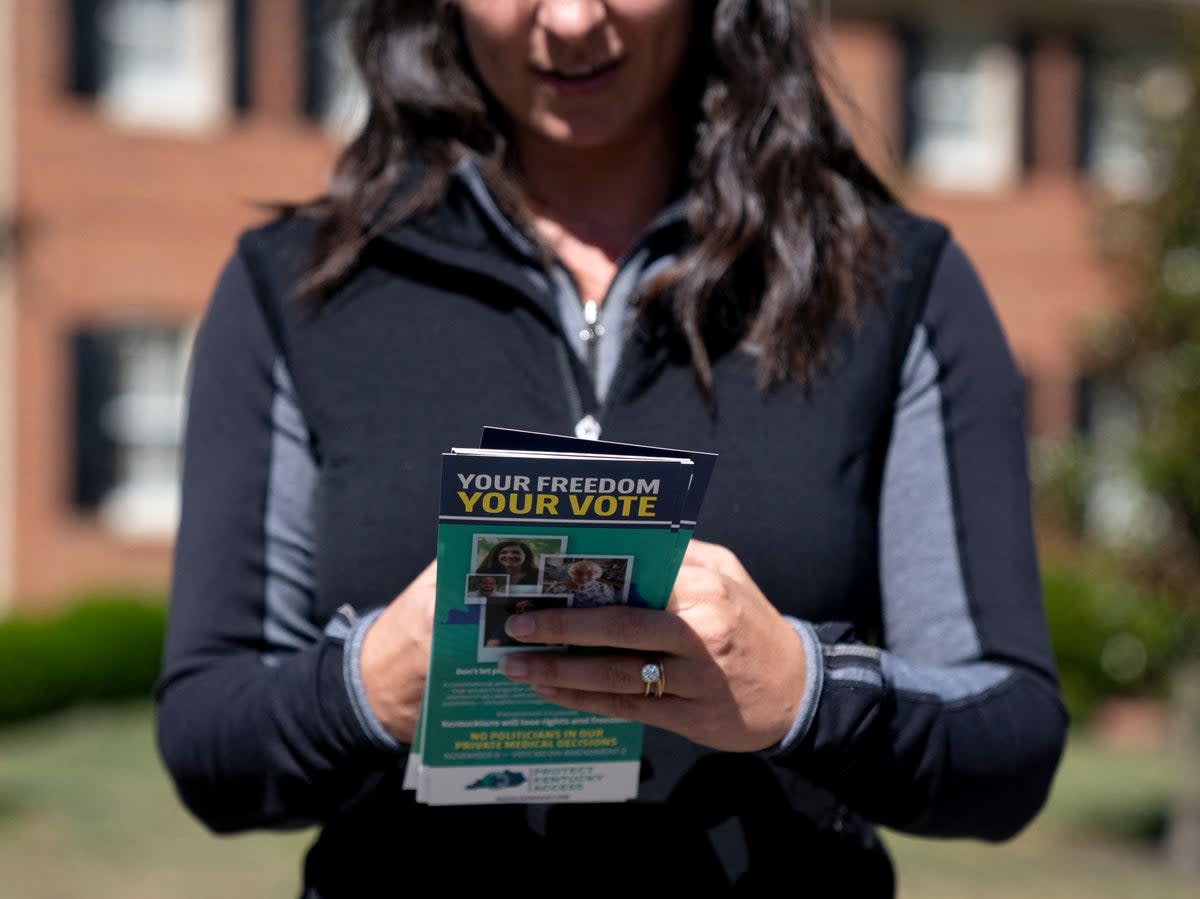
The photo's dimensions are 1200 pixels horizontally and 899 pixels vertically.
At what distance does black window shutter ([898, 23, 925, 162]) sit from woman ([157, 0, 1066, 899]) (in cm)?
1331

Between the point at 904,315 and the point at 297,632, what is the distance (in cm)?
76

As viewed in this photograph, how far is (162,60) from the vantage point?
1323cm

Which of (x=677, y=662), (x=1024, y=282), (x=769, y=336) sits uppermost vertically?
(x=769, y=336)

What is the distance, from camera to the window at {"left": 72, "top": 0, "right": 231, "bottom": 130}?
13.0 metres

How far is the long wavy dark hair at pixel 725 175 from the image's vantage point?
185cm

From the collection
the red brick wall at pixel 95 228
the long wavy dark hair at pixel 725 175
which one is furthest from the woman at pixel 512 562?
the red brick wall at pixel 95 228

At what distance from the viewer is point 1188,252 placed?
847 centimetres

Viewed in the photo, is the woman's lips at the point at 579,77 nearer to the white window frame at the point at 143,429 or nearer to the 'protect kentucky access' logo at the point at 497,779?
the 'protect kentucky access' logo at the point at 497,779

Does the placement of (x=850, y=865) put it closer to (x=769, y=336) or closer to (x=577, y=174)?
(x=769, y=336)

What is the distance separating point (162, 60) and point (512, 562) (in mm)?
12719

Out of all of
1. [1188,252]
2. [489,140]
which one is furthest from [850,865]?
[1188,252]

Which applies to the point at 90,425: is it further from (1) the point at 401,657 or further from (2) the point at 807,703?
(2) the point at 807,703

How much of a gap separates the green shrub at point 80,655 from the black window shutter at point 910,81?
25.3 feet

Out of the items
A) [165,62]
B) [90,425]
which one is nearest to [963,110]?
[165,62]
